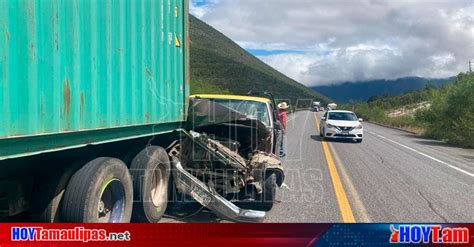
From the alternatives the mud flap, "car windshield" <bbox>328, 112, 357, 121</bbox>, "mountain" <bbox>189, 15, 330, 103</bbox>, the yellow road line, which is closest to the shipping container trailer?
the mud flap

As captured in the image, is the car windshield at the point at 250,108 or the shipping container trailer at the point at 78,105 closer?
the shipping container trailer at the point at 78,105

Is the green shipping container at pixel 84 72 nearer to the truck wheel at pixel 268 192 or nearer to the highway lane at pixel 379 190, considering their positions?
the truck wheel at pixel 268 192

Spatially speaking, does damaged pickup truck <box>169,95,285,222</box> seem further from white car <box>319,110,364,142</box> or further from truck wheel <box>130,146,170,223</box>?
white car <box>319,110,364,142</box>

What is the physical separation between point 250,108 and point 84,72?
473cm

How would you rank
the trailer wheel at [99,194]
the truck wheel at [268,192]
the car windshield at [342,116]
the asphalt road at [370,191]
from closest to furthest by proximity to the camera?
1. the trailer wheel at [99,194]
2. the asphalt road at [370,191]
3. the truck wheel at [268,192]
4. the car windshield at [342,116]

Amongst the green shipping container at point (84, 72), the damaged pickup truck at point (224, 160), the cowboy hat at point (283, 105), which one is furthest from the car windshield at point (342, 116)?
the green shipping container at point (84, 72)

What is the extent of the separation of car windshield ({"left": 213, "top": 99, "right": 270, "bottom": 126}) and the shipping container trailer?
8.13 ft

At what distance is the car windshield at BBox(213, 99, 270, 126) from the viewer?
8984mm

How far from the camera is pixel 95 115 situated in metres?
4.94

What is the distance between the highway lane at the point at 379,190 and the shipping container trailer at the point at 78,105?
7.72ft

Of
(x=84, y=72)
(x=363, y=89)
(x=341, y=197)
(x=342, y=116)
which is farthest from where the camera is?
(x=363, y=89)

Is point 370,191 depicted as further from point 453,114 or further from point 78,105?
point 453,114

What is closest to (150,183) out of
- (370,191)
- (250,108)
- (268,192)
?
(268,192)

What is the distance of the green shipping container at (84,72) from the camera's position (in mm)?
3721
